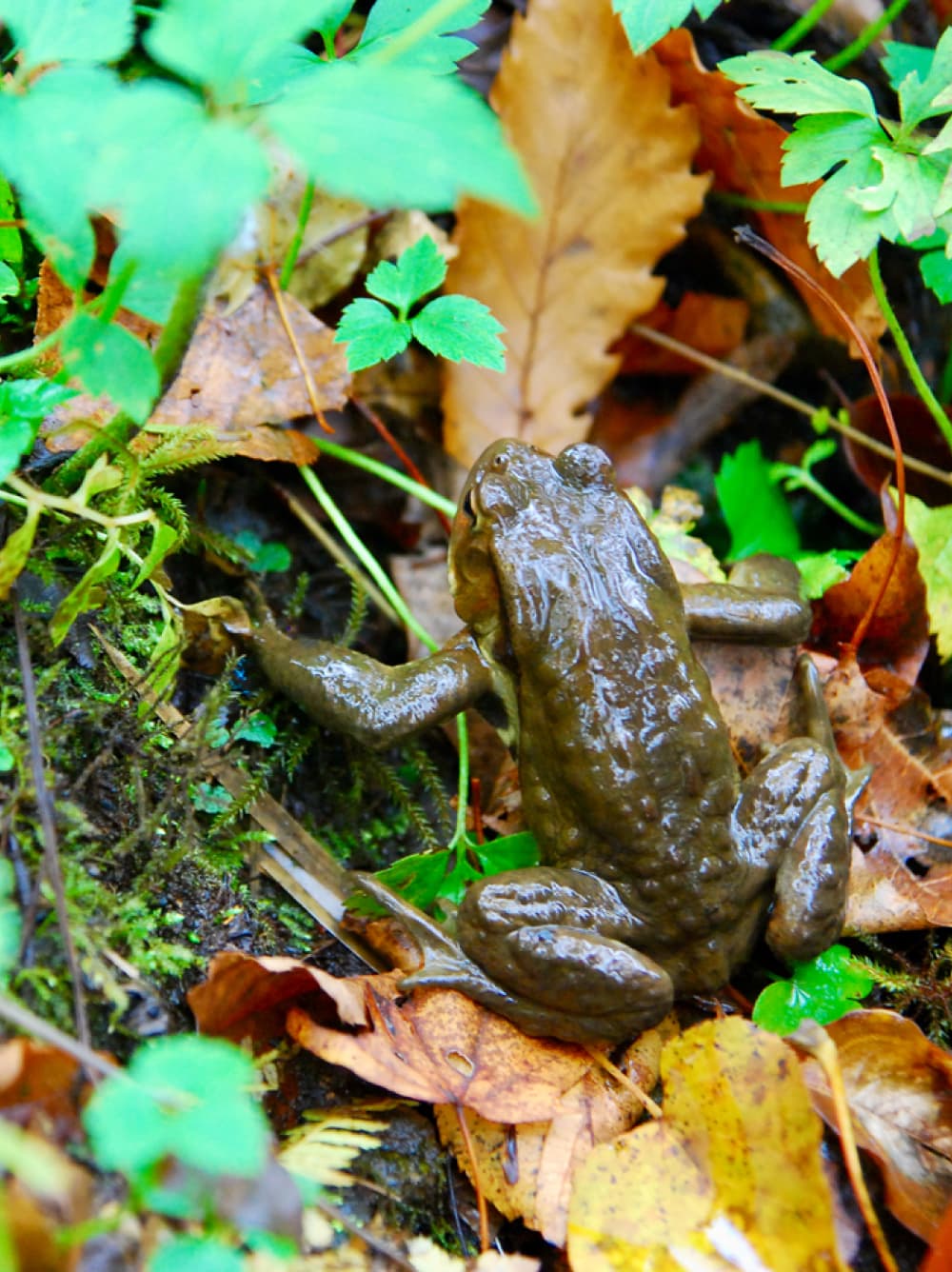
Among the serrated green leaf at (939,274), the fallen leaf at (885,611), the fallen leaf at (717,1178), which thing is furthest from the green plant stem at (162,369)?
the serrated green leaf at (939,274)

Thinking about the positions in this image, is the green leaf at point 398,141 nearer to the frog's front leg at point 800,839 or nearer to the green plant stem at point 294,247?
the green plant stem at point 294,247

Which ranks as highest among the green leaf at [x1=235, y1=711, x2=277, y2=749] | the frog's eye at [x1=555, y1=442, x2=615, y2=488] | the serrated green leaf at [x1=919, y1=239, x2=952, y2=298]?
the serrated green leaf at [x1=919, y1=239, x2=952, y2=298]

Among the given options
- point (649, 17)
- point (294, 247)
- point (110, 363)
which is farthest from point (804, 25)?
point (110, 363)

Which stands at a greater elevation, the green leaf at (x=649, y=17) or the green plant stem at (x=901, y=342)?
the green leaf at (x=649, y=17)

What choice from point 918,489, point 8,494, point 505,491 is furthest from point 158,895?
point 918,489

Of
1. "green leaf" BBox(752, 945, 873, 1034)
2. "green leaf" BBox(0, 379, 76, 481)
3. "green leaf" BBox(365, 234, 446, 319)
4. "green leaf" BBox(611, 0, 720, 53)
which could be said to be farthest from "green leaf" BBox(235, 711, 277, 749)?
"green leaf" BBox(611, 0, 720, 53)

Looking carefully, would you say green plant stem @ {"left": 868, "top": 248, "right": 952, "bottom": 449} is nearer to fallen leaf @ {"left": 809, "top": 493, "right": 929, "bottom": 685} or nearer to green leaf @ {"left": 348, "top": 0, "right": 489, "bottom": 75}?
fallen leaf @ {"left": 809, "top": 493, "right": 929, "bottom": 685}
